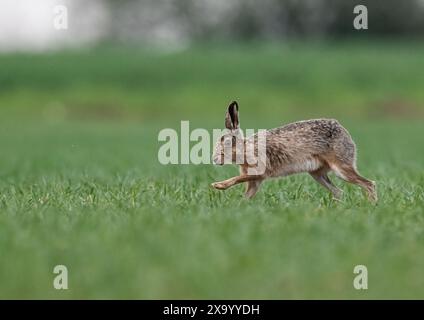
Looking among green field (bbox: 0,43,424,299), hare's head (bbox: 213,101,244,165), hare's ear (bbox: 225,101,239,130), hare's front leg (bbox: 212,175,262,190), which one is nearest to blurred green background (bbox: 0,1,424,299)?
green field (bbox: 0,43,424,299)

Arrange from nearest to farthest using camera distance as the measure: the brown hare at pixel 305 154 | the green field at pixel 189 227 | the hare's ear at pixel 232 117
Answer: the green field at pixel 189 227 → the hare's ear at pixel 232 117 → the brown hare at pixel 305 154

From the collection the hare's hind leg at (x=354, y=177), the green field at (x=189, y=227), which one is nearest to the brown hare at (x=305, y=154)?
the hare's hind leg at (x=354, y=177)

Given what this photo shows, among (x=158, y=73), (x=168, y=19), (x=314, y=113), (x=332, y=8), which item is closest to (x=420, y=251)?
(x=314, y=113)

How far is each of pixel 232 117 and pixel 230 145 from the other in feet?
1.02

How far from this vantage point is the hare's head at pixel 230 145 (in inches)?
321

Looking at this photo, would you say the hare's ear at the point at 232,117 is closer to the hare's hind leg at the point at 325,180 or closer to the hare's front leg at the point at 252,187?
the hare's front leg at the point at 252,187

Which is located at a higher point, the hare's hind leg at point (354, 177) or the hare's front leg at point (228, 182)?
the hare's hind leg at point (354, 177)

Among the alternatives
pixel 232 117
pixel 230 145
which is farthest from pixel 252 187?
pixel 232 117

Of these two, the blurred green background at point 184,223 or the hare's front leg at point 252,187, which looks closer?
the blurred green background at point 184,223

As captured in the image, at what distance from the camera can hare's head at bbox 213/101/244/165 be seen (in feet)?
26.8

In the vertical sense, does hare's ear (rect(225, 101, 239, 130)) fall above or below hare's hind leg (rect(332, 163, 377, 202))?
above

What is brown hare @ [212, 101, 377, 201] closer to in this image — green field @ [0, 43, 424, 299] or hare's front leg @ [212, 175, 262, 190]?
hare's front leg @ [212, 175, 262, 190]

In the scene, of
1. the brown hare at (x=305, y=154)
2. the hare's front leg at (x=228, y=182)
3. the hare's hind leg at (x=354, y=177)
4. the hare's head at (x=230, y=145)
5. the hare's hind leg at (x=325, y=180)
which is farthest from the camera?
the hare's hind leg at (x=325, y=180)

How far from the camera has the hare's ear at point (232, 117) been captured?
794cm
